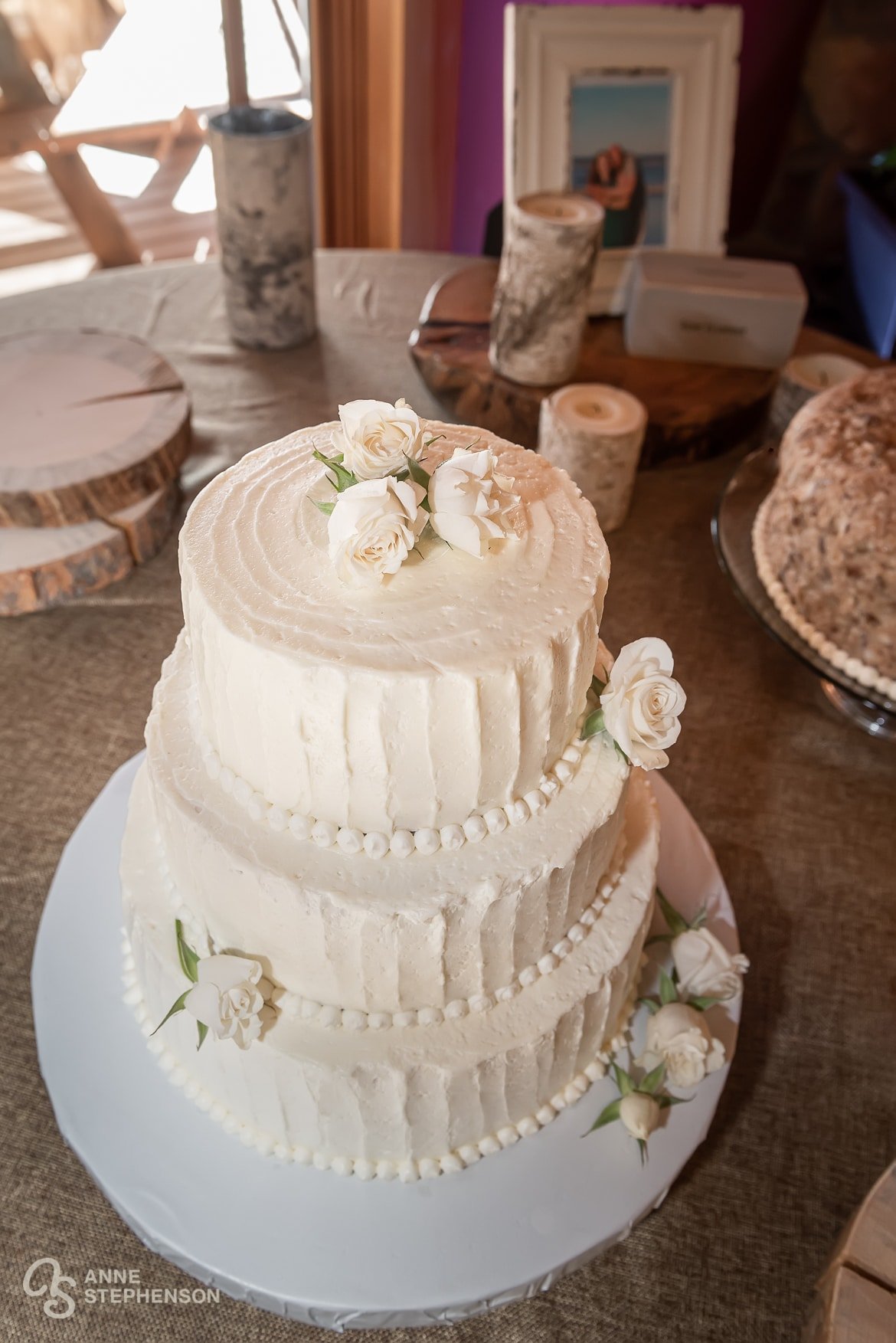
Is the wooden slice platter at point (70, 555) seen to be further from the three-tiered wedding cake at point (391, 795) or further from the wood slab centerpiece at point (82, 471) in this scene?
the three-tiered wedding cake at point (391, 795)

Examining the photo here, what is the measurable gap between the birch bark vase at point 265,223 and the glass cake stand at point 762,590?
110cm

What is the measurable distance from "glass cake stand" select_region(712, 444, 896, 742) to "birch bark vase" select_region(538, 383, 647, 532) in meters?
0.21

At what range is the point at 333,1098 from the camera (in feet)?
3.17

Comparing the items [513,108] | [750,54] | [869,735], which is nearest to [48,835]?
[869,735]

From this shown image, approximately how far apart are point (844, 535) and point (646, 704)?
0.76m

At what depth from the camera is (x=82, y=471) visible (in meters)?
1.74

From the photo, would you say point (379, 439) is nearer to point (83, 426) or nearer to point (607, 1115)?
point (607, 1115)

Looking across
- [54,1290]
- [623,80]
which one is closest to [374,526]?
[54,1290]

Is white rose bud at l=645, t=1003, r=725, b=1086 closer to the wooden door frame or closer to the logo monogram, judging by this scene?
the logo monogram

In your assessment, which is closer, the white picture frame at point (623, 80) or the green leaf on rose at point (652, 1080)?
the green leaf on rose at point (652, 1080)

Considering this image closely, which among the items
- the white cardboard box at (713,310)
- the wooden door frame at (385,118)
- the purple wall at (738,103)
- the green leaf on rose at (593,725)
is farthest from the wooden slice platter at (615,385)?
the green leaf on rose at (593,725)

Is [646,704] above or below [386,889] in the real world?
above

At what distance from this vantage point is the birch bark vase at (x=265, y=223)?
208 cm

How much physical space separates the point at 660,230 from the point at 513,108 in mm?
438
